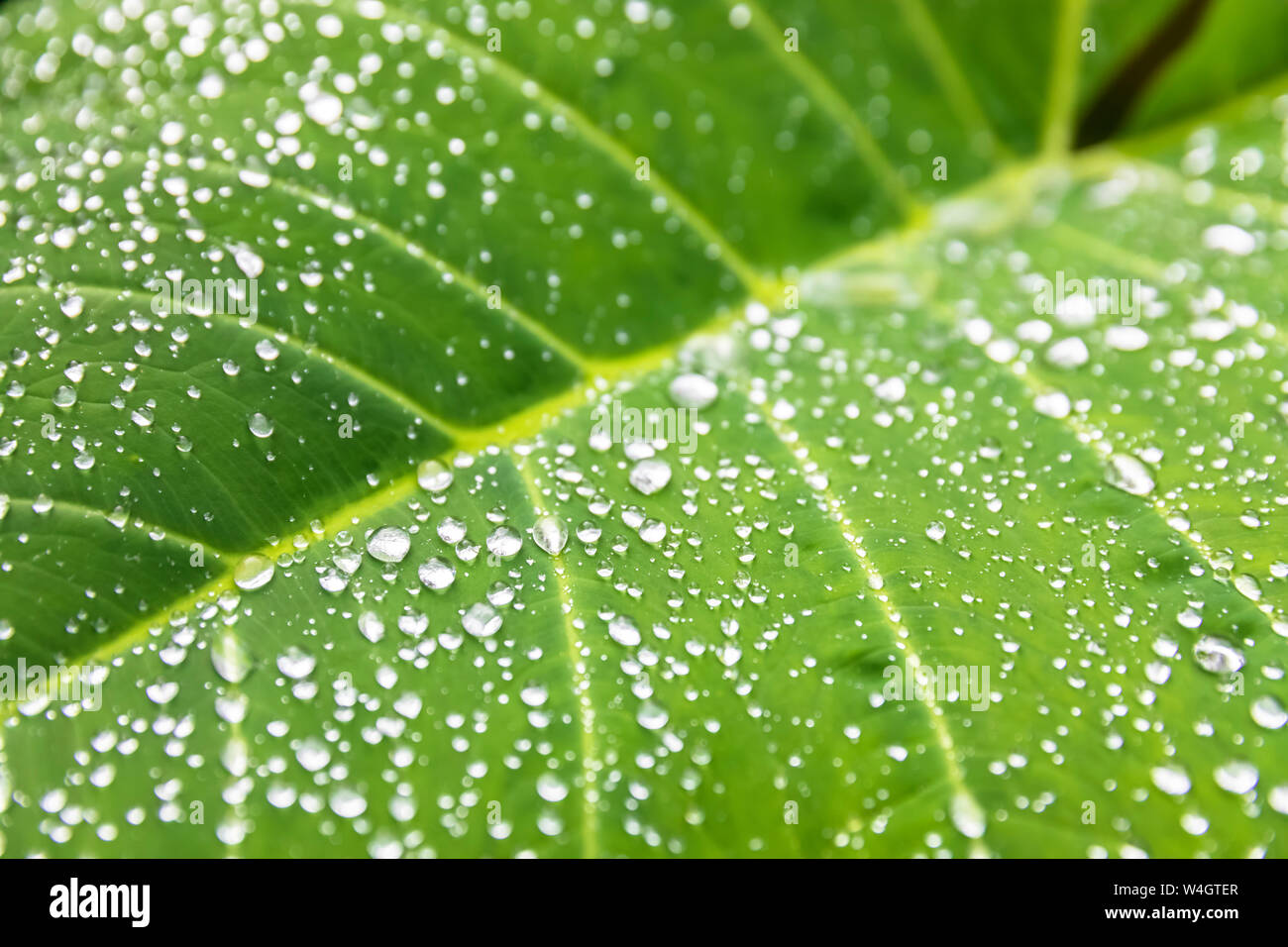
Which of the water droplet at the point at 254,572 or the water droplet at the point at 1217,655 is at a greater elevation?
the water droplet at the point at 254,572

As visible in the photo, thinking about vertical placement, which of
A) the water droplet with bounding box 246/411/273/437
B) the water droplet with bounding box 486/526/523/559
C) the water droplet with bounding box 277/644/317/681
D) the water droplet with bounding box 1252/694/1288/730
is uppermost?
the water droplet with bounding box 246/411/273/437

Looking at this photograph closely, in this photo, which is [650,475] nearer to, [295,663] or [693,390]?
[693,390]

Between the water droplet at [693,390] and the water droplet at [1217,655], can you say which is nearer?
the water droplet at [1217,655]

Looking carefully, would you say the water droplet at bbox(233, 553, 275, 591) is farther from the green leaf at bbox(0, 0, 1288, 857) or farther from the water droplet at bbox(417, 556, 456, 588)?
the water droplet at bbox(417, 556, 456, 588)

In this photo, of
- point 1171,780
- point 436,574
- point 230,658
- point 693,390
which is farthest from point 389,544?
point 1171,780

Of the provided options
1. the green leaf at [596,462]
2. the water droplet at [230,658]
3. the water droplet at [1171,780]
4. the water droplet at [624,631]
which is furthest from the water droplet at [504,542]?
the water droplet at [1171,780]

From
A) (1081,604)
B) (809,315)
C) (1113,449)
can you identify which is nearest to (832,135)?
(809,315)

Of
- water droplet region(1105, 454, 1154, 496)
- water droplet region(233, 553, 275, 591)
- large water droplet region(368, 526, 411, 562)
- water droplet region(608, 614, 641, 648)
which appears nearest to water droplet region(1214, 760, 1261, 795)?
water droplet region(1105, 454, 1154, 496)

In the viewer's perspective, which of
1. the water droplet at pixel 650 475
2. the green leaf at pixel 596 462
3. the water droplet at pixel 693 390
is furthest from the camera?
the water droplet at pixel 693 390

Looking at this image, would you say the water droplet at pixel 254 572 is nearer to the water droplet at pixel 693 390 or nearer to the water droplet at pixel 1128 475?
the water droplet at pixel 693 390

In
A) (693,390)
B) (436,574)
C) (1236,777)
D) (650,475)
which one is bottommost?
(1236,777)
